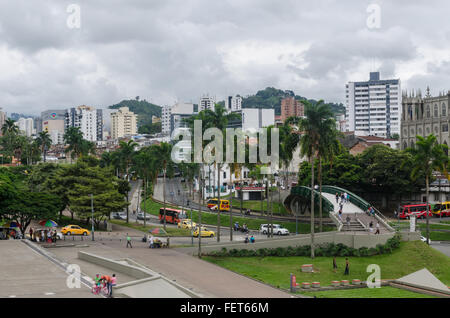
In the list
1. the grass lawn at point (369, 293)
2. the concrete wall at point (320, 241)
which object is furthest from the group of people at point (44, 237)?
Answer: the grass lawn at point (369, 293)

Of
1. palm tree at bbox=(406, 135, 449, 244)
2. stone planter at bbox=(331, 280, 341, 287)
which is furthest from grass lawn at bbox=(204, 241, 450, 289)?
palm tree at bbox=(406, 135, 449, 244)

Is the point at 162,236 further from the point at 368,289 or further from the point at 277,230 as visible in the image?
the point at 368,289

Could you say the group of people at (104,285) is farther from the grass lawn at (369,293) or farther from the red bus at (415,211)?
the red bus at (415,211)

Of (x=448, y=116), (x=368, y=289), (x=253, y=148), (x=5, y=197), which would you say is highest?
(x=448, y=116)

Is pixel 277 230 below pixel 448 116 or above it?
below

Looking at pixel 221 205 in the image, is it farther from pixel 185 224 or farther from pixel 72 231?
pixel 72 231

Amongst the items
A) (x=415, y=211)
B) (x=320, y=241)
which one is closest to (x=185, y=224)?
(x=320, y=241)

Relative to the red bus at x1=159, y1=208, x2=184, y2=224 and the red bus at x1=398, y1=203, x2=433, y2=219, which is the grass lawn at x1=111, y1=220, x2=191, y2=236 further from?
the red bus at x1=398, y1=203, x2=433, y2=219
